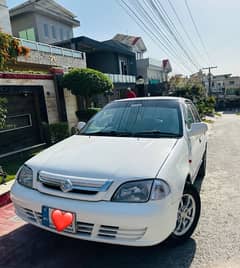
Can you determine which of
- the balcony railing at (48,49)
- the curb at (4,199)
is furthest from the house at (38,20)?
the curb at (4,199)

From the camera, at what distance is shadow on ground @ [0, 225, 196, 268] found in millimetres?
2457

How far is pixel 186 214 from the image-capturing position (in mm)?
2818

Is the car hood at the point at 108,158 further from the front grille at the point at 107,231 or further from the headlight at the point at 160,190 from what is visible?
the front grille at the point at 107,231

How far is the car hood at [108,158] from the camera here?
226cm

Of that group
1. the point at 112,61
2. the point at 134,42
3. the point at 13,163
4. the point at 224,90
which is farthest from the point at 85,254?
the point at 224,90

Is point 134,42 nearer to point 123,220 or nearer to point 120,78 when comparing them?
point 120,78

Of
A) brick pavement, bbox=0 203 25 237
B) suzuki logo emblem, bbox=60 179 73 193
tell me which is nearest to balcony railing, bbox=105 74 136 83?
brick pavement, bbox=0 203 25 237

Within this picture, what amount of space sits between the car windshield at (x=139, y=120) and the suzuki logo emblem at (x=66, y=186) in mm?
1158

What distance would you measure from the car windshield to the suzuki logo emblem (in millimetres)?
1158

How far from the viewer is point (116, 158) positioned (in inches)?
97.5

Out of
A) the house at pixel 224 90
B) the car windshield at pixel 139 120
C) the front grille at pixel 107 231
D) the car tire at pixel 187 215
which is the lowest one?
the house at pixel 224 90

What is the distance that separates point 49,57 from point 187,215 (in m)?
11.7

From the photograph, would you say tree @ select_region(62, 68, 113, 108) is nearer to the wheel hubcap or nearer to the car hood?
the car hood

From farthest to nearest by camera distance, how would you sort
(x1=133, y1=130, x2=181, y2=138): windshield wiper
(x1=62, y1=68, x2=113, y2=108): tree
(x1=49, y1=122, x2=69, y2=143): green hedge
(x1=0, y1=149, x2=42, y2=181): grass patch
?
1. (x1=62, y1=68, x2=113, y2=108): tree
2. (x1=49, y1=122, x2=69, y2=143): green hedge
3. (x1=0, y1=149, x2=42, y2=181): grass patch
4. (x1=133, y1=130, x2=181, y2=138): windshield wiper
